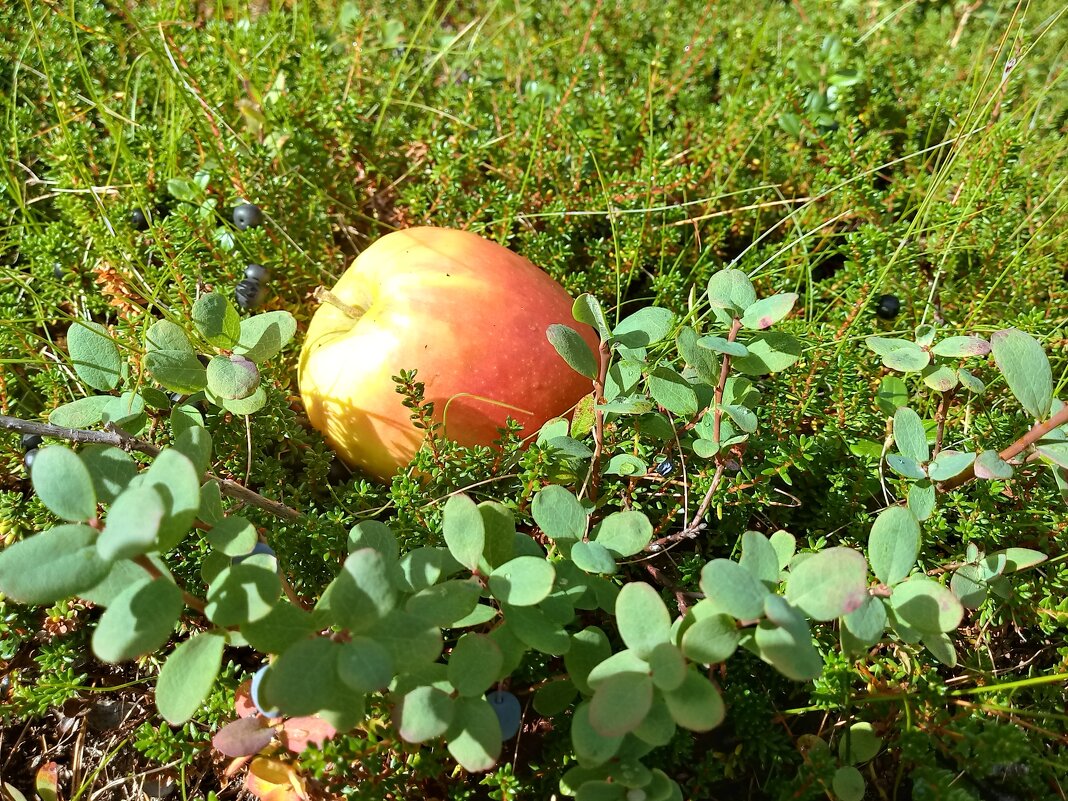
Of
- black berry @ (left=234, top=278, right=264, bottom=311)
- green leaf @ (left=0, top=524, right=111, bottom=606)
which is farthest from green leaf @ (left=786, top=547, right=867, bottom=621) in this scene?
black berry @ (left=234, top=278, right=264, bottom=311)

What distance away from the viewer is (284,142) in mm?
2566

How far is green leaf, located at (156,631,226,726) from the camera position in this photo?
3.20ft

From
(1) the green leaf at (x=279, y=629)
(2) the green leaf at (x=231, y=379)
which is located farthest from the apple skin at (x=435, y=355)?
(1) the green leaf at (x=279, y=629)

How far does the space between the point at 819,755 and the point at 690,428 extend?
Result: 0.60m

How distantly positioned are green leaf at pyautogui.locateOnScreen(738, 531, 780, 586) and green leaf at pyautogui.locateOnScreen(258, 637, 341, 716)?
0.54 meters

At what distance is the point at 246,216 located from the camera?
219cm

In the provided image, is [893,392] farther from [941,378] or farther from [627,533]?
[627,533]

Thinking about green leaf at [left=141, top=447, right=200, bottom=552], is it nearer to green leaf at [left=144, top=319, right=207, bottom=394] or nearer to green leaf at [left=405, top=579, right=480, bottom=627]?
green leaf at [left=405, top=579, right=480, bottom=627]

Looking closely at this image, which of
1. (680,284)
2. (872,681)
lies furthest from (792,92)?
(872,681)

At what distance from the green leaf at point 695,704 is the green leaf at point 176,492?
0.62m

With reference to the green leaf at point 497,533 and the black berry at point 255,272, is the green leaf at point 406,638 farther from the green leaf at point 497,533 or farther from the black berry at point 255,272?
the black berry at point 255,272

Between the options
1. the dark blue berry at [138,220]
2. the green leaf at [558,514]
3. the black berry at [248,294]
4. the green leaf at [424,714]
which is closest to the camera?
the green leaf at [424,714]

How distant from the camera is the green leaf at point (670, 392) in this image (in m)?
1.43

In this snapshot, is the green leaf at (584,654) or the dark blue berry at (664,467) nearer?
the green leaf at (584,654)
